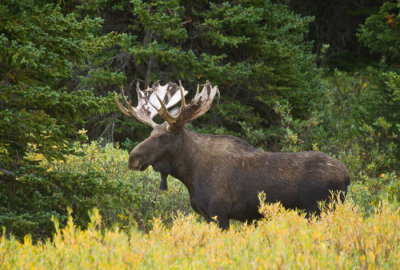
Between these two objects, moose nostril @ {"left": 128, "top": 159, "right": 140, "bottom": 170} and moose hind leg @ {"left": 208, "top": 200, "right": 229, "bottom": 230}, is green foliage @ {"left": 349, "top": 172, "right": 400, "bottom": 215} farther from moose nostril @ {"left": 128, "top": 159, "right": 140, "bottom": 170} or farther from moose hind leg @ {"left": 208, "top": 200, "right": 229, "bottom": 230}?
moose nostril @ {"left": 128, "top": 159, "right": 140, "bottom": 170}

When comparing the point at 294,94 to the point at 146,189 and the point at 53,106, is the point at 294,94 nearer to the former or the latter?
the point at 146,189

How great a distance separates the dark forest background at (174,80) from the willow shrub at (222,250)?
2.03 m

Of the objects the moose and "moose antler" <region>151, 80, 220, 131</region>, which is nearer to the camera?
the moose

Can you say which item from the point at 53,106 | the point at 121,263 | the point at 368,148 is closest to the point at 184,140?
the point at 53,106

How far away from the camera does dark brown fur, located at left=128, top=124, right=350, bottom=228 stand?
7.13m

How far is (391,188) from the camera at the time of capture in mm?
9797

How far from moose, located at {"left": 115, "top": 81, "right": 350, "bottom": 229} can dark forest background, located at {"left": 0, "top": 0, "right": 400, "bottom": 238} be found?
31.2 inches

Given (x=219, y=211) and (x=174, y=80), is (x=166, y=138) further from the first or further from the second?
(x=174, y=80)

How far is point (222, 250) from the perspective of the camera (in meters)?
4.65

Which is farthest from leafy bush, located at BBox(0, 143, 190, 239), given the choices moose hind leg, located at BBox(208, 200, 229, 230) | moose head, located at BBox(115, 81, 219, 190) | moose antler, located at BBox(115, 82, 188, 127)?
moose antler, located at BBox(115, 82, 188, 127)

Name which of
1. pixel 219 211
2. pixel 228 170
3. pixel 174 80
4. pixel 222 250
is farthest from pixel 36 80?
pixel 174 80

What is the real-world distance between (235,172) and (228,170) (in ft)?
0.31

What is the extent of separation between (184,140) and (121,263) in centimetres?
369

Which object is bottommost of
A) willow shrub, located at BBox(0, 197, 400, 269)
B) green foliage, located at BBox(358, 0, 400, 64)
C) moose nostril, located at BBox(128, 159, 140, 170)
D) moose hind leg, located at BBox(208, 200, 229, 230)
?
moose hind leg, located at BBox(208, 200, 229, 230)
